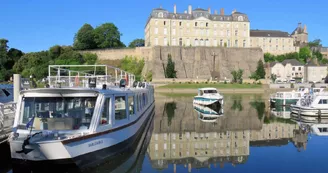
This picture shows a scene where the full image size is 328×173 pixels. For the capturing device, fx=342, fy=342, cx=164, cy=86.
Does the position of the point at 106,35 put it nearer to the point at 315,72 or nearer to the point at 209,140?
the point at 315,72

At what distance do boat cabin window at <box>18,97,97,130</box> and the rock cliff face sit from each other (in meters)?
88.0

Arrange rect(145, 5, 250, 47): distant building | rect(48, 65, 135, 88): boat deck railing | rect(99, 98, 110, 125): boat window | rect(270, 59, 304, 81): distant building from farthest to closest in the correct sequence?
rect(270, 59, 304, 81): distant building < rect(145, 5, 250, 47): distant building < rect(48, 65, 135, 88): boat deck railing < rect(99, 98, 110, 125): boat window

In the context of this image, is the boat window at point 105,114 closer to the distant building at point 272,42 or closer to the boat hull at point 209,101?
the boat hull at point 209,101

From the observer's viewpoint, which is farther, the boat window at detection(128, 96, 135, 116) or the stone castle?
the stone castle

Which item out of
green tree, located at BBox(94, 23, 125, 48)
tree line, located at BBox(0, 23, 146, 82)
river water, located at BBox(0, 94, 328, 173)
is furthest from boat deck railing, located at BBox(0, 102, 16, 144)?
green tree, located at BBox(94, 23, 125, 48)

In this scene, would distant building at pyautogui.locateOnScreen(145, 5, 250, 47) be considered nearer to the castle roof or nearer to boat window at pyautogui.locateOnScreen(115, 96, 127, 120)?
the castle roof

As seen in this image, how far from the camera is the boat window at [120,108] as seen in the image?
1532cm

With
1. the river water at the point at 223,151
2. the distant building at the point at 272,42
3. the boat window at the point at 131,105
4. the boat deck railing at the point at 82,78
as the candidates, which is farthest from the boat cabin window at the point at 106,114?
the distant building at the point at 272,42

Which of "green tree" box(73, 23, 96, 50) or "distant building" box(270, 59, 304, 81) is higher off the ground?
"green tree" box(73, 23, 96, 50)

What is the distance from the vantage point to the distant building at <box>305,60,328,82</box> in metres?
118

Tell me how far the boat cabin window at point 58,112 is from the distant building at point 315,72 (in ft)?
384

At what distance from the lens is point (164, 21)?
4471 inches

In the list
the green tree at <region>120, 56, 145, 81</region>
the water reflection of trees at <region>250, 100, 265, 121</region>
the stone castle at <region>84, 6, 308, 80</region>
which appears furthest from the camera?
the stone castle at <region>84, 6, 308, 80</region>

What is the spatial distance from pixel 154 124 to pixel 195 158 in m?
11.7
